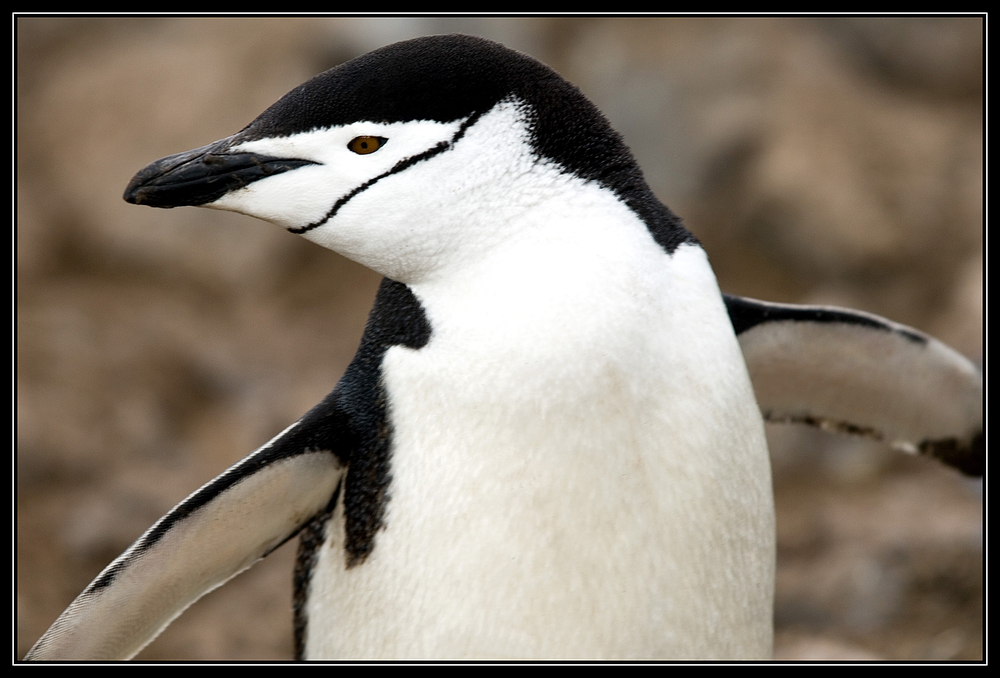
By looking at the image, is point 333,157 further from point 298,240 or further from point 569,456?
point 298,240

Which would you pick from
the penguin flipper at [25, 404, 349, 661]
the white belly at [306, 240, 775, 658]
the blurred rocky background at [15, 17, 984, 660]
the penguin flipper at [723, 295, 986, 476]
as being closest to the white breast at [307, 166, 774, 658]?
the white belly at [306, 240, 775, 658]

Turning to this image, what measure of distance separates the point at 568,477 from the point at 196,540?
1.34 feet

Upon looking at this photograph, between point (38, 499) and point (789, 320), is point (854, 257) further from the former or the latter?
point (38, 499)

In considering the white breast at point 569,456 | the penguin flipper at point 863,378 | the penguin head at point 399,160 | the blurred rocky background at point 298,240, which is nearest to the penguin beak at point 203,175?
the penguin head at point 399,160

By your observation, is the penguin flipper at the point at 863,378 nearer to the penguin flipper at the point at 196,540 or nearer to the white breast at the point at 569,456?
the white breast at the point at 569,456

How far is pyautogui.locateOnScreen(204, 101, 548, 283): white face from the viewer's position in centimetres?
78

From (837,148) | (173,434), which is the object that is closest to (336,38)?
(173,434)

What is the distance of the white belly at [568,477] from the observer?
813mm

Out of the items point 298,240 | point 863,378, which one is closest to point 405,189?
point 863,378

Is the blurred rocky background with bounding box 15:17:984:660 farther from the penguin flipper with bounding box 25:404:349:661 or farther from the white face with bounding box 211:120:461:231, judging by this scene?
the white face with bounding box 211:120:461:231

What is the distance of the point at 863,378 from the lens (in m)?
1.21

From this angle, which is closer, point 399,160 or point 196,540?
point 399,160

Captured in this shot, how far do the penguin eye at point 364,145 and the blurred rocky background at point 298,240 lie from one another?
1.93 meters

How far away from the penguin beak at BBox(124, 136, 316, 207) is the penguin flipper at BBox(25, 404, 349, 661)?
0.26 metres
